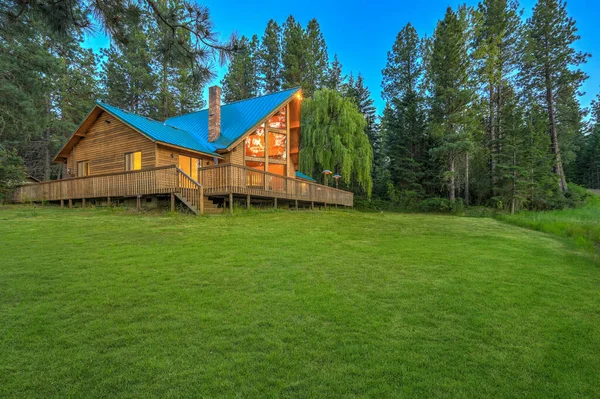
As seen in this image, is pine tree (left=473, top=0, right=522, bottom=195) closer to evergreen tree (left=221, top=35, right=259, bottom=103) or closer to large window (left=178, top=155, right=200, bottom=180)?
evergreen tree (left=221, top=35, right=259, bottom=103)

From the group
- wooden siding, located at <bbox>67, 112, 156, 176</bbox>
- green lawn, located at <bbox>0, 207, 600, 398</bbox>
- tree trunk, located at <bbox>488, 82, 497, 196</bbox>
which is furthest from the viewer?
tree trunk, located at <bbox>488, 82, 497, 196</bbox>

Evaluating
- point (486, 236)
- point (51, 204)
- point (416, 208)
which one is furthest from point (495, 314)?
point (416, 208)

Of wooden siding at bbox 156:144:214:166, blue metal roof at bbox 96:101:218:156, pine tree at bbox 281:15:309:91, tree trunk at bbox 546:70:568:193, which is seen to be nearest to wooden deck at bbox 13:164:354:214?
wooden siding at bbox 156:144:214:166

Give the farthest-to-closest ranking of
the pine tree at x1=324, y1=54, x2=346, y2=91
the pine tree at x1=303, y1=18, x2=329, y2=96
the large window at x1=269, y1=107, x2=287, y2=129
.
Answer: the pine tree at x1=324, y1=54, x2=346, y2=91 < the pine tree at x1=303, y1=18, x2=329, y2=96 < the large window at x1=269, y1=107, x2=287, y2=129

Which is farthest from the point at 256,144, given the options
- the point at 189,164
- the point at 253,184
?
the point at 253,184

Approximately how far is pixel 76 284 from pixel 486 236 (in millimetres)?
10581

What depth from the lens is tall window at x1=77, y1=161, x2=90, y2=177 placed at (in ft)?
58.0

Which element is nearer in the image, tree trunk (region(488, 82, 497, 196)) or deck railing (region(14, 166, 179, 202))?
deck railing (region(14, 166, 179, 202))

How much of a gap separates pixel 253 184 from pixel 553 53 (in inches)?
1184

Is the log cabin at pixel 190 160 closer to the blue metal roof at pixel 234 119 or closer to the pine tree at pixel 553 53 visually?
the blue metal roof at pixel 234 119

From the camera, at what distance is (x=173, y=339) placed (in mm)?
3115

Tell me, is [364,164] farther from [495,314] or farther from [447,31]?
[495,314]

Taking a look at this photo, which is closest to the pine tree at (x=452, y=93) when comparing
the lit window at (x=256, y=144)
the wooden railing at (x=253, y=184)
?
the wooden railing at (x=253, y=184)

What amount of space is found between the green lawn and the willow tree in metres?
16.5
